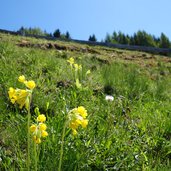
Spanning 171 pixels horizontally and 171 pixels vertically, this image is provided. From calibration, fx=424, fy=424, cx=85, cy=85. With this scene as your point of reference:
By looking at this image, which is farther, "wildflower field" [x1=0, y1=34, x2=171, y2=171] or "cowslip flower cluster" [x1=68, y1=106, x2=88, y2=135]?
"wildflower field" [x1=0, y1=34, x2=171, y2=171]

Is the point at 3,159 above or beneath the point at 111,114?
beneath

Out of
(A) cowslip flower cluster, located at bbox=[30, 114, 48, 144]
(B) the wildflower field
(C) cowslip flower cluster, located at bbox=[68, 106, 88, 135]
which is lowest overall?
(B) the wildflower field

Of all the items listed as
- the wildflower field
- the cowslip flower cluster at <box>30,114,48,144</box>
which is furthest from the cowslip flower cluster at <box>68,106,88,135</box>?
the cowslip flower cluster at <box>30,114,48,144</box>

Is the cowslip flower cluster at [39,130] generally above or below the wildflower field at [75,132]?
above

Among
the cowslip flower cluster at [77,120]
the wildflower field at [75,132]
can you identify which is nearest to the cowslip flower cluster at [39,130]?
the wildflower field at [75,132]

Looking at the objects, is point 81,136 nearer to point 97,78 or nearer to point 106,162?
point 106,162

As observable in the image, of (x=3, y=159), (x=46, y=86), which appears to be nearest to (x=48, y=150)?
(x=3, y=159)

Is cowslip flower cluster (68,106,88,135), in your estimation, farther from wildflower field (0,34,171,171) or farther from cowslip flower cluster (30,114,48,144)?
cowslip flower cluster (30,114,48,144)

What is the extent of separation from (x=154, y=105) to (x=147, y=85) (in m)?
1.16

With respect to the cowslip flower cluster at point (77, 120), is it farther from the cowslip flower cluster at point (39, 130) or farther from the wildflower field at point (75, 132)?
the cowslip flower cluster at point (39, 130)

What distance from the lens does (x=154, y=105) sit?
439 cm

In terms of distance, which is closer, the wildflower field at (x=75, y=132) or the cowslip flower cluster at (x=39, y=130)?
the cowslip flower cluster at (x=39, y=130)

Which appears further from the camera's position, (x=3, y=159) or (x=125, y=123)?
(x=125, y=123)

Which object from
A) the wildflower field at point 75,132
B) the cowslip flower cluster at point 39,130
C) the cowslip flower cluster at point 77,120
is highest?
the cowslip flower cluster at point 77,120
